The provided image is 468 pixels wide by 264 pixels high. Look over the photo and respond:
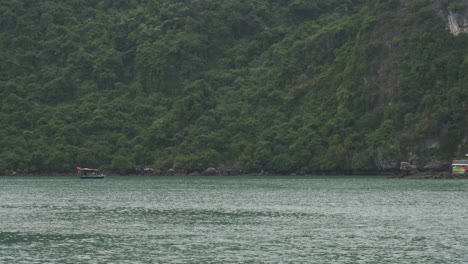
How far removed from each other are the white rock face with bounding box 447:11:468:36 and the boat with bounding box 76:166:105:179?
62.6m

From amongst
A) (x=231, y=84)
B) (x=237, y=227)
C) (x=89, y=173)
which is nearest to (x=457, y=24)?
(x=231, y=84)

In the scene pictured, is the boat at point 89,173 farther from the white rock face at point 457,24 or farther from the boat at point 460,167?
the white rock face at point 457,24

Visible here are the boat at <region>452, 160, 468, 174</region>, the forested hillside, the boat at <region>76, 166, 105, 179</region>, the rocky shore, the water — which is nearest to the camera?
the water

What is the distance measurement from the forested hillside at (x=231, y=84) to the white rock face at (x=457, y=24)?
0.95m

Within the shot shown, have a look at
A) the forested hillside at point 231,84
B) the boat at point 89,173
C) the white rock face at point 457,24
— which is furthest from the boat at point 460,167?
the boat at point 89,173

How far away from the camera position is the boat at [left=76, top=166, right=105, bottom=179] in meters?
138

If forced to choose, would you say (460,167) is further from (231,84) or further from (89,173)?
(231,84)

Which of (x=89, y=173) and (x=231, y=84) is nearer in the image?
(x=89, y=173)

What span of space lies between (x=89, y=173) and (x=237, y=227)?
89.7m

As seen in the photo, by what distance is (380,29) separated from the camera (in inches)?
6107

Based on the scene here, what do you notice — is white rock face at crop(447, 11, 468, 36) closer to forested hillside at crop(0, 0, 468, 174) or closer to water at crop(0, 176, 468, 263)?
forested hillside at crop(0, 0, 468, 174)

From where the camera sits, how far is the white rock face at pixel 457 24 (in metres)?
146

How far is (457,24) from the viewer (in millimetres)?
147250

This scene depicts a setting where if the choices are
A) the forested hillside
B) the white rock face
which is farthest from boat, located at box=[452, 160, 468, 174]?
the white rock face
